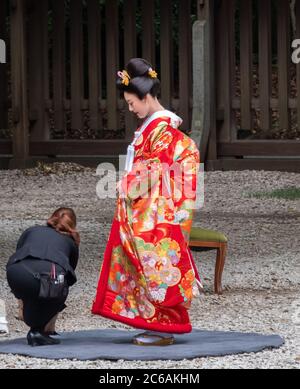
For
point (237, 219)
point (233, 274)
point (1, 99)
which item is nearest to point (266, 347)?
point (233, 274)

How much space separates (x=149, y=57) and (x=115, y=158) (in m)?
1.26

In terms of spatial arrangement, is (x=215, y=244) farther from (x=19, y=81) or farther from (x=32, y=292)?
(x=19, y=81)

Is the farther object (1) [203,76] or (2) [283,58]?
(2) [283,58]

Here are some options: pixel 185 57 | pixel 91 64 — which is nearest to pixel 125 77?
pixel 185 57

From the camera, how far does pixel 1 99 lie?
16.5 meters

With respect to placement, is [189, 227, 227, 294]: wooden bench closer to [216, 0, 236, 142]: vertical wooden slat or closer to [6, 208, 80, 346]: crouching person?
[6, 208, 80, 346]: crouching person

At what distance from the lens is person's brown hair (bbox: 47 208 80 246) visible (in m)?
6.72

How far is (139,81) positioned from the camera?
6.69 metres

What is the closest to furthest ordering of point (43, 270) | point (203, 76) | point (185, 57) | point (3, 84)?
point (43, 270)
point (203, 76)
point (185, 57)
point (3, 84)

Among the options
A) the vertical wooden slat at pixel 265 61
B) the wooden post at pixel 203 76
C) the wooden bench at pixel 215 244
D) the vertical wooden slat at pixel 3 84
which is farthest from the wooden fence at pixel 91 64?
the wooden bench at pixel 215 244

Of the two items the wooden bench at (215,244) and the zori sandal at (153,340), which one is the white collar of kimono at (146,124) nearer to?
the zori sandal at (153,340)

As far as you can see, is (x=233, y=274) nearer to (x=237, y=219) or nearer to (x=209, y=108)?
(x=237, y=219)

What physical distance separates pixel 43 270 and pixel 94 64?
9.41 meters

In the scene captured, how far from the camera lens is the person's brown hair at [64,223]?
6723 millimetres
